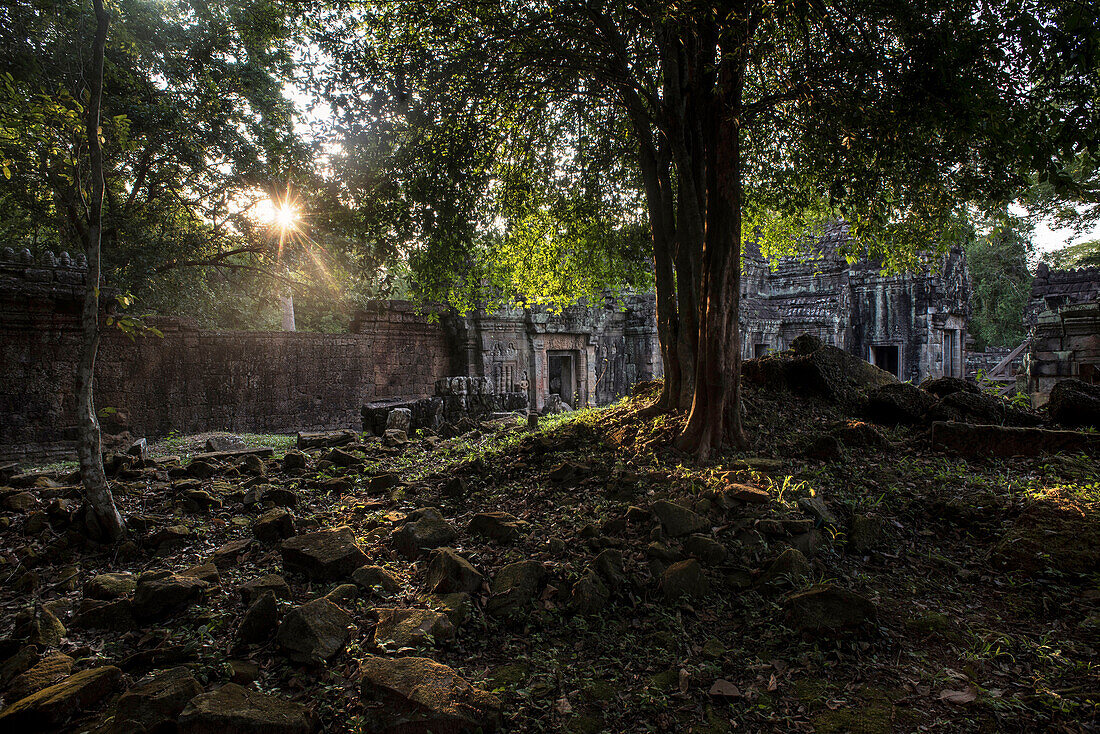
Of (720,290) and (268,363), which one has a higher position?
(720,290)

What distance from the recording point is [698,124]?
527cm

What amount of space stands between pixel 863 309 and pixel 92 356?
21816 mm

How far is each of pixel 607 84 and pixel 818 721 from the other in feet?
19.6

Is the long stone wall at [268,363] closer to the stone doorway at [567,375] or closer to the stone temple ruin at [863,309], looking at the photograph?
the stone doorway at [567,375]

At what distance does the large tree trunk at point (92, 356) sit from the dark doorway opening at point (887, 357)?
21897mm

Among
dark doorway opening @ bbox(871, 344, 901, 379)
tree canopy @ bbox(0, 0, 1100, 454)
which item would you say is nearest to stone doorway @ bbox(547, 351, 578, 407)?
tree canopy @ bbox(0, 0, 1100, 454)

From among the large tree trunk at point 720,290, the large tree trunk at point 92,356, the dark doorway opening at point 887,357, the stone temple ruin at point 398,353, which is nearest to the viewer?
the large tree trunk at point 92,356

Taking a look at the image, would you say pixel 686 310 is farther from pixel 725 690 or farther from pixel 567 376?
pixel 567 376

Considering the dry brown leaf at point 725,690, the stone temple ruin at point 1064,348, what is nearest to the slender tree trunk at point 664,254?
the dry brown leaf at point 725,690

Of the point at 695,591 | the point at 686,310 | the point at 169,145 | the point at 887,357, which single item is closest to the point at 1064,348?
the point at 686,310

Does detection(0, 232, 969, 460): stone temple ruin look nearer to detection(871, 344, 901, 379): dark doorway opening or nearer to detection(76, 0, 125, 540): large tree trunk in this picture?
detection(871, 344, 901, 379): dark doorway opening

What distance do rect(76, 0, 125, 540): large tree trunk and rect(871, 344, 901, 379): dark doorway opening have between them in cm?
2190

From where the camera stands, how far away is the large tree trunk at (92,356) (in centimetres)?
353

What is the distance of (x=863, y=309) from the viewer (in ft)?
63.2
